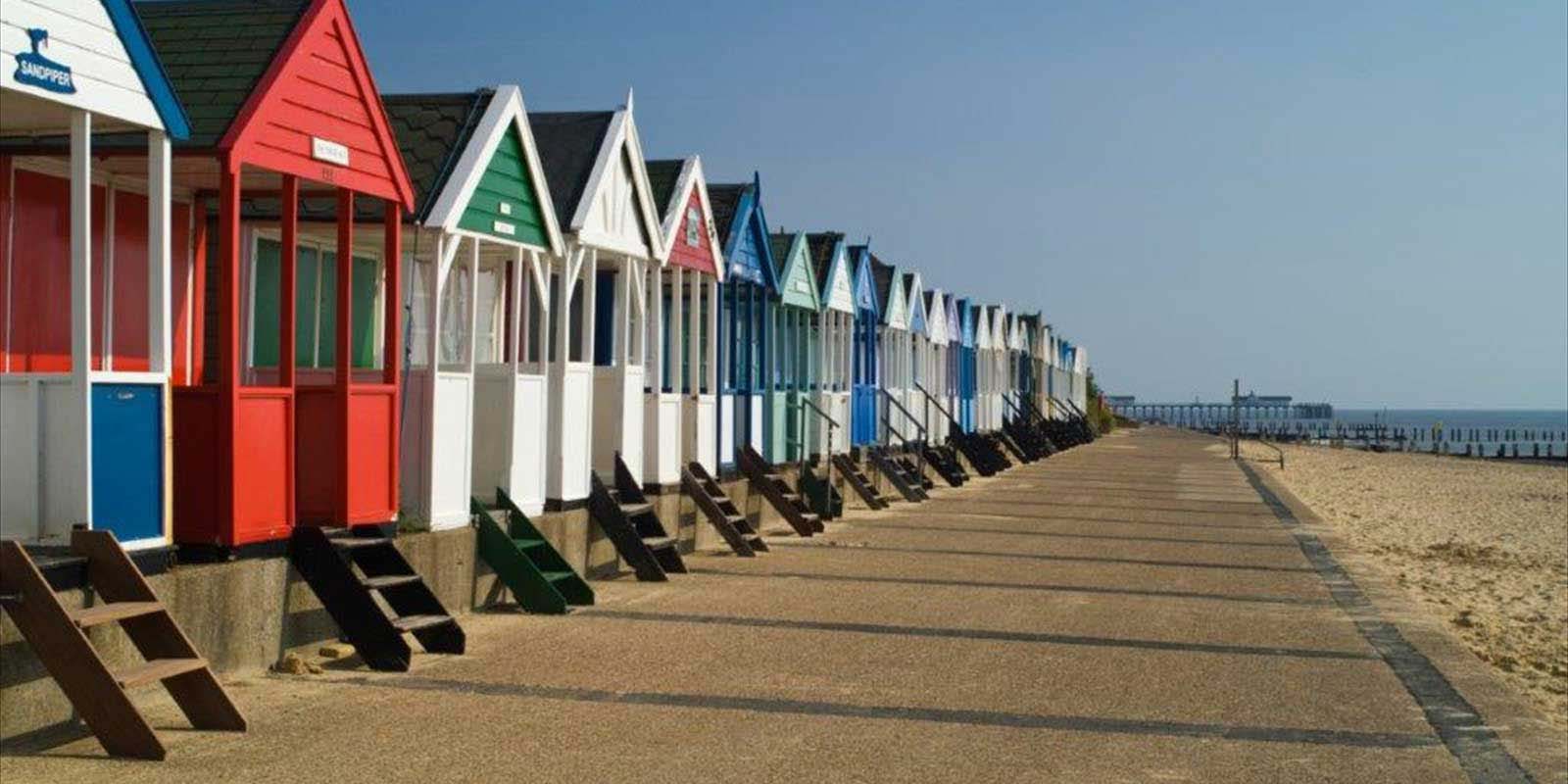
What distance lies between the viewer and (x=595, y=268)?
16422 millimetres

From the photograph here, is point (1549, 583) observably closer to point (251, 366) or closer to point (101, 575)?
point (251, 366)

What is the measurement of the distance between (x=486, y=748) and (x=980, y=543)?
1268 centimetres

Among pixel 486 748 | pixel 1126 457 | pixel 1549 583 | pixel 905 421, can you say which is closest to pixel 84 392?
pixel 486 748

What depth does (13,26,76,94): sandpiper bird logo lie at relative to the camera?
8.05 metres

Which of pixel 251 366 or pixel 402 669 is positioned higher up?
pixel 251 366

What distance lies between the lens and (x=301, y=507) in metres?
11.0

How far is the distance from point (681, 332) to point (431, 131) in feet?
20.3

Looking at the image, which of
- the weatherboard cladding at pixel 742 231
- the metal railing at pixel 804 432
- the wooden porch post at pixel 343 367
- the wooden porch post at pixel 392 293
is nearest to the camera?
the wooden porch post at pixel 343 367

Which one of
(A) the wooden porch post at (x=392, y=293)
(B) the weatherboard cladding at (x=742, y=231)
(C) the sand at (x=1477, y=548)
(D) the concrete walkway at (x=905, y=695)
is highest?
(B) the weatherboard cladding at (x=742, y=231)

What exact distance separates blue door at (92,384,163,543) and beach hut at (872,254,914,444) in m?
21.6

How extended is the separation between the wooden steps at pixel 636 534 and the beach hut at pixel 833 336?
909 centimetres

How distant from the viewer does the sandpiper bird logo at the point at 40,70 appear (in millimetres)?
8047

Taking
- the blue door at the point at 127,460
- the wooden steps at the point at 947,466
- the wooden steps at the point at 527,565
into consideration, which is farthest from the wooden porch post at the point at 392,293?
the wooden steps at the point at 947,466

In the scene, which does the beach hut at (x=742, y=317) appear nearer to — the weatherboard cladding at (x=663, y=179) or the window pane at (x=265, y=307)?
the weatherboard cladding at (x=663, y=179)
